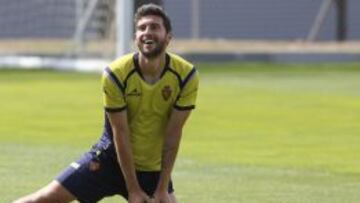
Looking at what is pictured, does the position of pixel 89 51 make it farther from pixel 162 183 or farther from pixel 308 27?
pixel 162 183

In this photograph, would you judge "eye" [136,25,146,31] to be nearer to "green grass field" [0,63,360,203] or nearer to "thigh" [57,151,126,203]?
Result: "thigh" [57,151,126,203]

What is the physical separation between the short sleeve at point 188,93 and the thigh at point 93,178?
0.57 metres

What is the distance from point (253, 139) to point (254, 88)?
10936 millimetres

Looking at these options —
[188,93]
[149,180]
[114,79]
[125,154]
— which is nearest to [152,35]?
[114,79]

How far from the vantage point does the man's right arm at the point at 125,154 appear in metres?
8.06

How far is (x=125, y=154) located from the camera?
809 cm

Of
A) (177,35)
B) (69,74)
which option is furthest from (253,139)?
(177,35)

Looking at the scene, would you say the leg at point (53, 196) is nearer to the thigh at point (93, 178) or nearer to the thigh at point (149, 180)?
the thigh at point (93, 178)

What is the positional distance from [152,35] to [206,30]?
37.6 meters

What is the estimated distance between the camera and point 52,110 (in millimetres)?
22594

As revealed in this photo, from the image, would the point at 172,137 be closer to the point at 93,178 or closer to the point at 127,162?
the point at 127,162

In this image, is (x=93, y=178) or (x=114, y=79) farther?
(x=93, y=178)

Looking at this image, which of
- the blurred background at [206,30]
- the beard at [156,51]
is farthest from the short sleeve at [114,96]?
the blurred background at [206,30]

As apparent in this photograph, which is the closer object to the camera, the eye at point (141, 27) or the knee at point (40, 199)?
the eye at point (141, 27)
